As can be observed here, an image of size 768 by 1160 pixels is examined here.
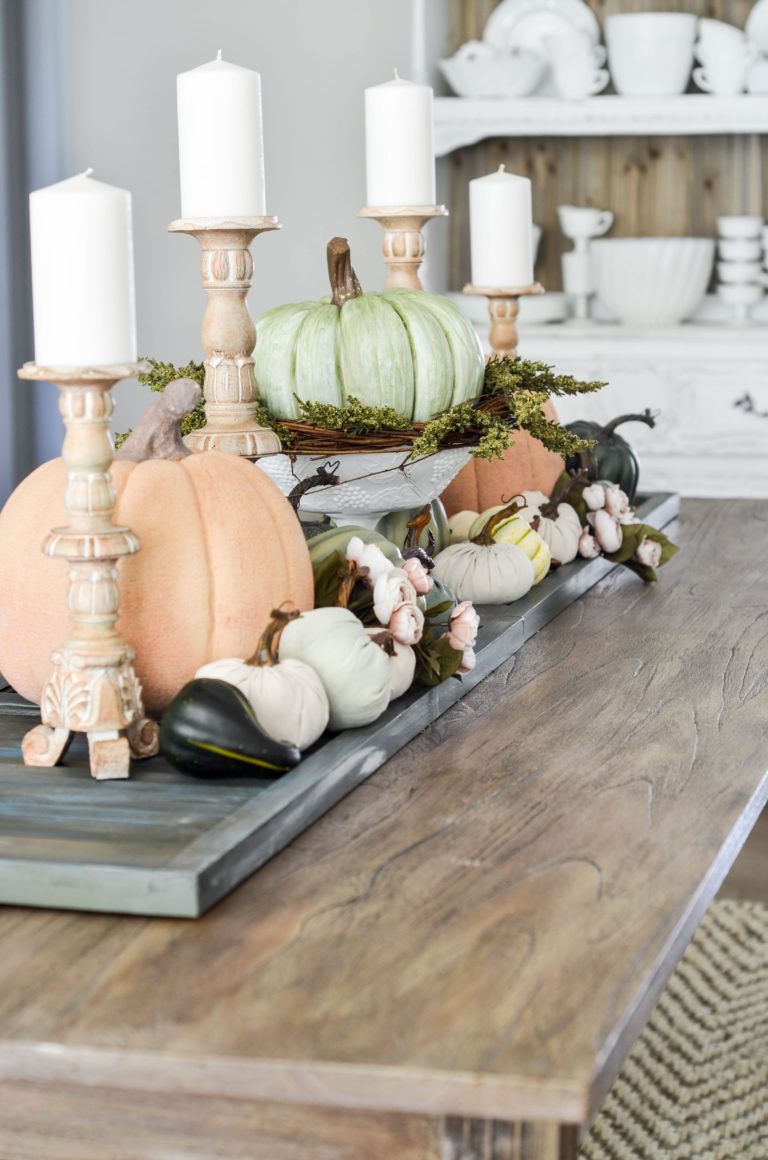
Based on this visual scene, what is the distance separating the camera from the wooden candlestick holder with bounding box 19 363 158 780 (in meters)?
0.93

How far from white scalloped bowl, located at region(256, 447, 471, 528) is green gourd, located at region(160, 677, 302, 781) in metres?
0.43

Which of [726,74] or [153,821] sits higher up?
[726,74]

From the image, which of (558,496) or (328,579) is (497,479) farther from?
(328,579)

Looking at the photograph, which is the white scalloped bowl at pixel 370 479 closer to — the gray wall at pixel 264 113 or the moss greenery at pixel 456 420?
the moss greenery at pixel 456 420

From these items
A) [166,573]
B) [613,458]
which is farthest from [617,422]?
[166,573]

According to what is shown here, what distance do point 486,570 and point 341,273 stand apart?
304mm

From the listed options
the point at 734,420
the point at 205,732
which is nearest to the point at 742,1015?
the point at 205,732

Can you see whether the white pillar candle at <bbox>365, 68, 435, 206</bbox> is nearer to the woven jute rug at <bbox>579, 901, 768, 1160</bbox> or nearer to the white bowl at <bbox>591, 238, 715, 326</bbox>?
the woven jute rug at <bbox>579, 901, 768, 1160</bbox>

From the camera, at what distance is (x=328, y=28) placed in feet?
12.3

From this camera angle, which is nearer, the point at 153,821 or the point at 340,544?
the point at 153,821

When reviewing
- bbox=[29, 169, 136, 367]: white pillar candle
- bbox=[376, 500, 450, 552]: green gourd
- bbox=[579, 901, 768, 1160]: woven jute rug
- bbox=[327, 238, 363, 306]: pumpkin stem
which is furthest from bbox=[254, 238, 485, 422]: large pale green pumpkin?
bbox=[579, 901, 768, 1160]: woven jute rug

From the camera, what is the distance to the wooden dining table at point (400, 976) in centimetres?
65

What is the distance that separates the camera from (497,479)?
1.69 m

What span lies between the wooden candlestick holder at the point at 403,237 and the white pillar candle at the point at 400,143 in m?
0.01
